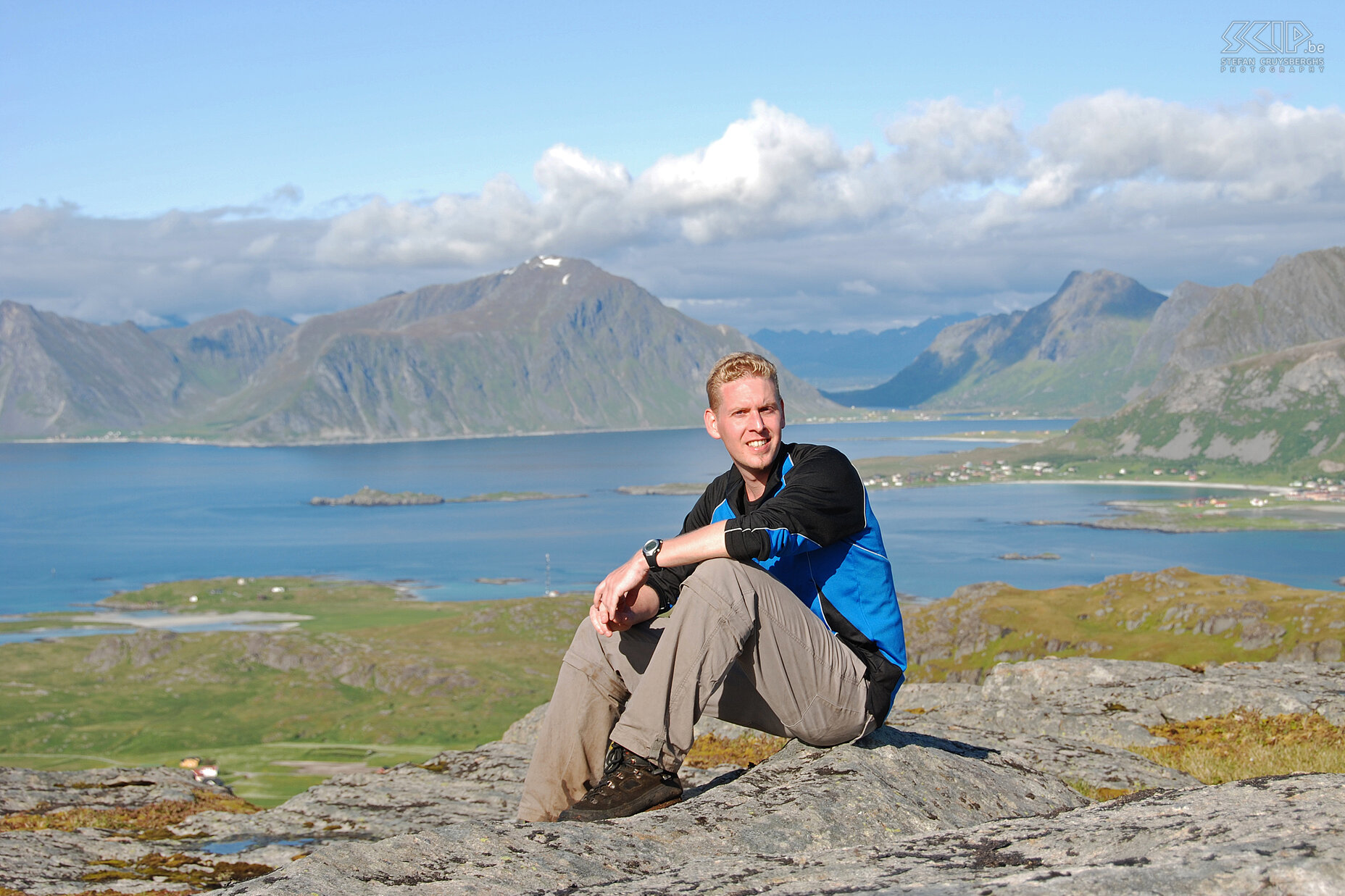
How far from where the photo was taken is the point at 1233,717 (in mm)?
13562

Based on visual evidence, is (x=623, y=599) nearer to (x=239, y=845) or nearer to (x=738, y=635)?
(x=738, y=635)

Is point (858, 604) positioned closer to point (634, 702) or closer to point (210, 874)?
point (634, 702)

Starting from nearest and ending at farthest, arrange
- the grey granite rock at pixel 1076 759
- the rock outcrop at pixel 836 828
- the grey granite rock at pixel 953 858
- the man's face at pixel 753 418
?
the grey granite rock at pixel 953 858 → the rock outcrop at pixel 836 828 → the man's face at pixel 753 418 → the grey granite rock at pixel 1076 759

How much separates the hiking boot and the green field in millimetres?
53774

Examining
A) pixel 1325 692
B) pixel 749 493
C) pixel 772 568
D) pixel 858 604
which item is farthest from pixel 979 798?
pixel 1325 692

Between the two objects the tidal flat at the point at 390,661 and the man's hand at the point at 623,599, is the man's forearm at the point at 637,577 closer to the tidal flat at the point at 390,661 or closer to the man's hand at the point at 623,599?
the man's hand at the point at 623,599

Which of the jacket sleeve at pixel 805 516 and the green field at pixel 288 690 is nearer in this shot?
the jacket sleeve at pixel 805 516

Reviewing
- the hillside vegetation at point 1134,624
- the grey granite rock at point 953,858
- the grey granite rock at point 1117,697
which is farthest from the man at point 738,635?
the hillside vegetation at point 1134,624

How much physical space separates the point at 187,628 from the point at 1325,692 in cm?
13020

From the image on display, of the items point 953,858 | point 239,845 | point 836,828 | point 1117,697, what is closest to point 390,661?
point 1117,697

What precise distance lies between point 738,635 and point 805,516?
0.97m

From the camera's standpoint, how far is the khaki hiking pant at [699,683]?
6879mm

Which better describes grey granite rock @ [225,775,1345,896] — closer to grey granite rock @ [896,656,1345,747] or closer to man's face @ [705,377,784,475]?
man's face @ [705,377,784,475]

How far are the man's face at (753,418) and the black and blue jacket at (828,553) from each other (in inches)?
9.8
